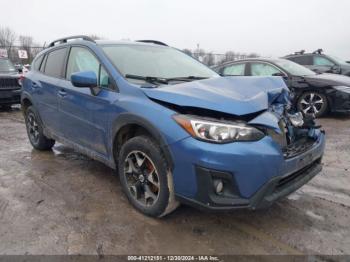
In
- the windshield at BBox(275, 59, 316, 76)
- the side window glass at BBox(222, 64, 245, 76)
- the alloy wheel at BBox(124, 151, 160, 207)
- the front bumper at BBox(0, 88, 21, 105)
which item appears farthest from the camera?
the front bumper at BBox(0, 88, 21, 105)

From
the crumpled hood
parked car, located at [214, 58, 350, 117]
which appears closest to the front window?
the crumpled hood

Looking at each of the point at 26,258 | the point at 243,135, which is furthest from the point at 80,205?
A: the point at 243,135

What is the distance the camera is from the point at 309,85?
7355 millimetres

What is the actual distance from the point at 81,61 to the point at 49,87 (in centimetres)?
79

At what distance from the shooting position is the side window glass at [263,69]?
771 centimetres

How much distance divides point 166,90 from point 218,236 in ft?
4.30

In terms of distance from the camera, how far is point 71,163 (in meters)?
4.67

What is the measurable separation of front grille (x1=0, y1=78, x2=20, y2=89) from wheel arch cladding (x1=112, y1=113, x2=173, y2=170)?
810 centimetres

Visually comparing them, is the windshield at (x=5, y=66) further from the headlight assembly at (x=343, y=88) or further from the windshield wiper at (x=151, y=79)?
the headlight assembly at (x=343, y=88)

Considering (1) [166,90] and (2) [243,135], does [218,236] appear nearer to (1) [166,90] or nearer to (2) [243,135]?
(2) [243,135]

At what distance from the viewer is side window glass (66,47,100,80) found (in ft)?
11.9

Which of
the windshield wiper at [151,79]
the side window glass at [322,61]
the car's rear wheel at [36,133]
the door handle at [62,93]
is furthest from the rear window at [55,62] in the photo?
the side window glass at [322,61]

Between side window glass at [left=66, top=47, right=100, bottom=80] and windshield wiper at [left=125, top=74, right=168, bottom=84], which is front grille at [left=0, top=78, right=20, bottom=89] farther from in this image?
windshield wiper at [left=125, top=74, right=168, bottom=84]

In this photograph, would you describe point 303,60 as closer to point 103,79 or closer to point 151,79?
point 151,79
